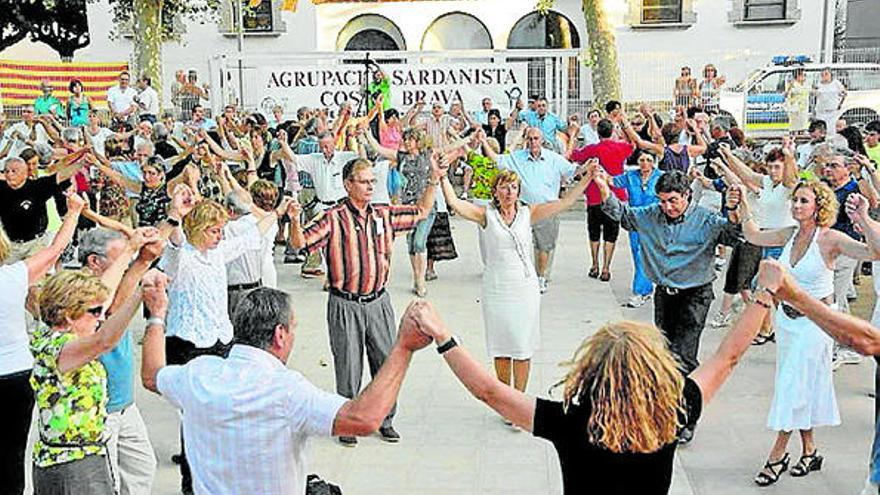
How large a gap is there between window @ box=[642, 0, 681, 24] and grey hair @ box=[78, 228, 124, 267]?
23333 mm

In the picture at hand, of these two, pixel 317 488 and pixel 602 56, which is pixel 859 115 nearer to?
pixel 602 56

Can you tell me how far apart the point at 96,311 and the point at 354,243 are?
8.12 feet

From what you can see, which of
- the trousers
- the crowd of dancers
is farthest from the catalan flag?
the trousers

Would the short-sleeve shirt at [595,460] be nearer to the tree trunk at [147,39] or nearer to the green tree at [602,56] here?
the green tree at [602,56]

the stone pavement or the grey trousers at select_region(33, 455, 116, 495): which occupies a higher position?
the grey trousers at select_region(33, 455, 116, 495)

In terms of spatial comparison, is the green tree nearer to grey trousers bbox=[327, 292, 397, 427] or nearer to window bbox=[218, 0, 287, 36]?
window bbox=[218, 0, 287, 36]

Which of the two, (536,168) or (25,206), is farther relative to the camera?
(536,168)

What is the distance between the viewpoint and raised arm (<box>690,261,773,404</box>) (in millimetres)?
3247

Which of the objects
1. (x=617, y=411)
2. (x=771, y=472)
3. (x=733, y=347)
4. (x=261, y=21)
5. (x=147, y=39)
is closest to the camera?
(x=617, y=411)

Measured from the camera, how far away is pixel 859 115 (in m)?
19.2

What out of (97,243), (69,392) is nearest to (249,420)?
(69,392)

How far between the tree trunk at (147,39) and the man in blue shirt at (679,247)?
18025mm

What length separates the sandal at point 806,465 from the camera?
6005 mm

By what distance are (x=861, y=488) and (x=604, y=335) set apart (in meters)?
3.63
